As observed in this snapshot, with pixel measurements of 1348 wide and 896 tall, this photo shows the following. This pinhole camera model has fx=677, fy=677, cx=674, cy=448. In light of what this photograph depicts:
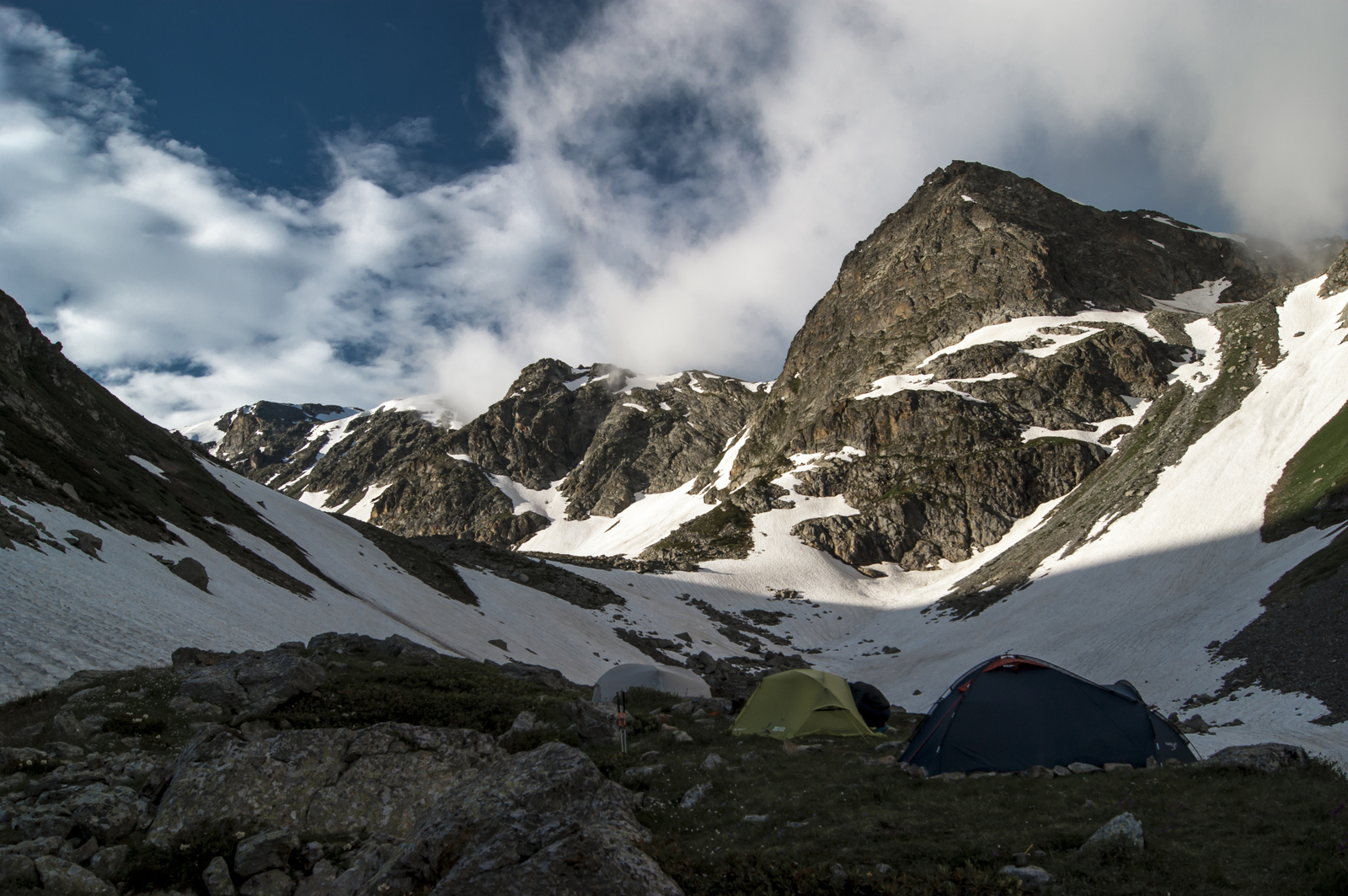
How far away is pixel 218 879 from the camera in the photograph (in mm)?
9273

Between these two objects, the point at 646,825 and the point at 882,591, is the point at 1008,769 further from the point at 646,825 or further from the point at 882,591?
the point at 882,591

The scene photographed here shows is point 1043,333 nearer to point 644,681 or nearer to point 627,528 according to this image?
point 627,528

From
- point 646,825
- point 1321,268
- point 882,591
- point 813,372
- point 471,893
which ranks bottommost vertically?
point 882,591

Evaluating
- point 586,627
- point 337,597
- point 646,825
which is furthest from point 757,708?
point 586,627

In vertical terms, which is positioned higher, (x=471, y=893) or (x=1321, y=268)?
(x=1321, y=268)

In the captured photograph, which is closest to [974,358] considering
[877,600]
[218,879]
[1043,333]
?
[1043,333]

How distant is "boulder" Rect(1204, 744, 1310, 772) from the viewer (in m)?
12.0

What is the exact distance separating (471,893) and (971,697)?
13567mm

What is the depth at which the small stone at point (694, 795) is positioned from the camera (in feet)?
39.9

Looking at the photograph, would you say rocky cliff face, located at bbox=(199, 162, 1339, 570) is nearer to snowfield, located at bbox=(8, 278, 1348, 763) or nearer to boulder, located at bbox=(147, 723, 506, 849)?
snowfield, located at bbox=(8, 278, 1348, 763)

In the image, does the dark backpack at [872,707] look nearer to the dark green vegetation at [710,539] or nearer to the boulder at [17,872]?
the boulder at [17,872]

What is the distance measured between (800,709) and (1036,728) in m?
8.45

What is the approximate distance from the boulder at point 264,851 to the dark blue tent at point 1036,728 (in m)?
12.9

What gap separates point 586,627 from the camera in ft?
189
